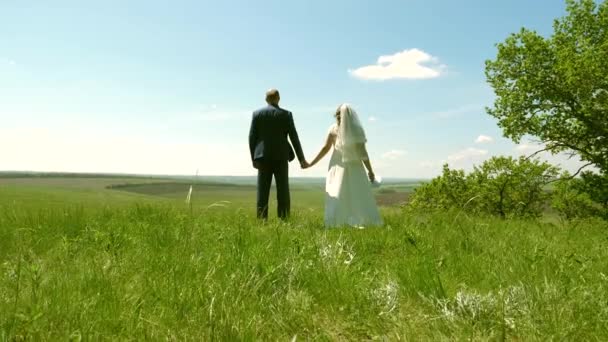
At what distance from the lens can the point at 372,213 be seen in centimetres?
835

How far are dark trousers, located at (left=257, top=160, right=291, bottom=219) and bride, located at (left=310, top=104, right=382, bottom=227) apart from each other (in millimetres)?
1341

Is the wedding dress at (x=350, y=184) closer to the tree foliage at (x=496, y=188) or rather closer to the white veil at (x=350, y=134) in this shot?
the white veil at (x=350, y=134)

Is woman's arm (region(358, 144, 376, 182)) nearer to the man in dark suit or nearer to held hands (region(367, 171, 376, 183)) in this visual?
held hands (region(367, 171, 376, 183))

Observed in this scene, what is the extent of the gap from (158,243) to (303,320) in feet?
8.93

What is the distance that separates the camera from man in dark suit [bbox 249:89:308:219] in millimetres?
9430

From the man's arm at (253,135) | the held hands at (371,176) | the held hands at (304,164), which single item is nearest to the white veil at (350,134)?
the held hands at (371,176)

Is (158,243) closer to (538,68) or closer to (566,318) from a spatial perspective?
(566,318)

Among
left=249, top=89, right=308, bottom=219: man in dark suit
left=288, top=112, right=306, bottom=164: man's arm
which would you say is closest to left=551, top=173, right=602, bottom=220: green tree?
left=288, top=112, right=306, bottom=164: man's arm

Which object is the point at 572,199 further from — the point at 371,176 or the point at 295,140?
the point at 295,140

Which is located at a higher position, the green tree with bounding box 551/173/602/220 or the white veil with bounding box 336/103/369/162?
the white veil with bounding box 336/103/369/162

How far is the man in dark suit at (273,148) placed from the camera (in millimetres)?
9430

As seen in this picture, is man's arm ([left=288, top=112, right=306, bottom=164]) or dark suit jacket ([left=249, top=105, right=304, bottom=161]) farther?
man's arm ([left=288, top=112, right=306, bottom=164])

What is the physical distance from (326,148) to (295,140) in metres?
0.96

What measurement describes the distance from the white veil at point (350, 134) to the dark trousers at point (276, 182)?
70.3 inches
